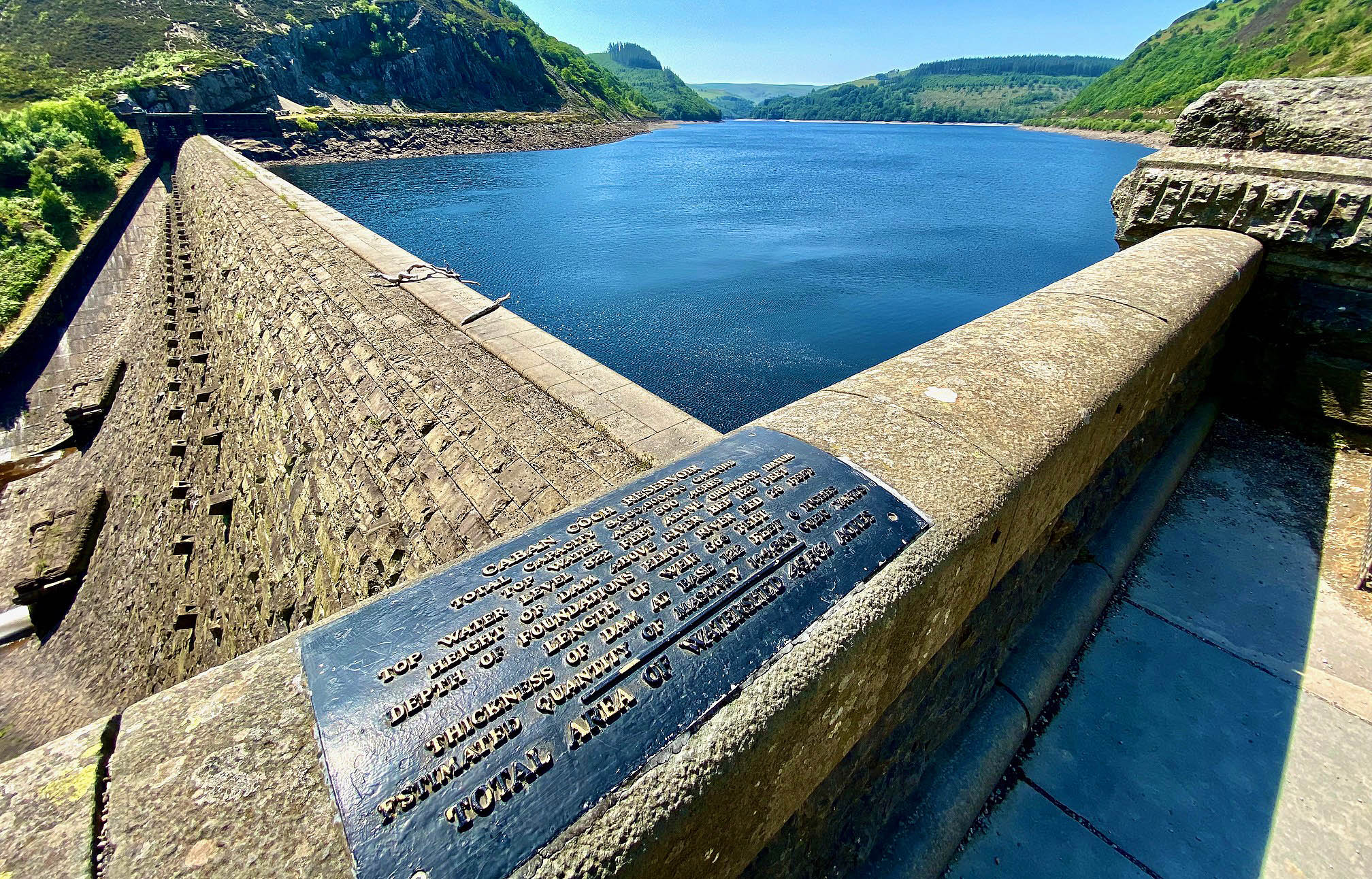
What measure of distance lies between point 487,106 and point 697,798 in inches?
3848

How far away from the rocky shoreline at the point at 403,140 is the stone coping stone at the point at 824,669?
2211 inches

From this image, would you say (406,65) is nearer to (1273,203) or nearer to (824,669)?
(1273,203)

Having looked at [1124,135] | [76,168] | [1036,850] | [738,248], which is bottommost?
[738,248]

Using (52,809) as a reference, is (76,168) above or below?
below

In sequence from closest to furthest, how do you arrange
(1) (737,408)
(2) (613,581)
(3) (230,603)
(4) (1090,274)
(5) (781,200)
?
(2) (613,581) < (4) (1090,274) < (3) (230,603) < (1) (737,408) < (5) (781,200)

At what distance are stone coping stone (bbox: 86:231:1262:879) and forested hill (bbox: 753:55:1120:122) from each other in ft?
558

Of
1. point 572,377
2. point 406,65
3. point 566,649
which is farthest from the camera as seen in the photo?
point 406,65

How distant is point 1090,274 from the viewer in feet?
11.3

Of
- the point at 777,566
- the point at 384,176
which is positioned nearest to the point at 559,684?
the point at 777,566

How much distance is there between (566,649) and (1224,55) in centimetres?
13287

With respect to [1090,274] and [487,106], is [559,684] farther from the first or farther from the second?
[487,106]

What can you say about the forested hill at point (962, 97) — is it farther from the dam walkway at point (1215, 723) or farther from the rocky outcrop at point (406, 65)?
the dam walkway at point (1215, 723)

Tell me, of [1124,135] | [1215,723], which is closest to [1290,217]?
[1215,723]

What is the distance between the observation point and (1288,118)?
3.67m
